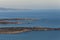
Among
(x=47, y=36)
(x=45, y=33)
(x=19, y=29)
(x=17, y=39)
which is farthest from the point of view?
(x=19, y=29)

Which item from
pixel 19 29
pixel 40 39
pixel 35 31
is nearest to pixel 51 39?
pixel 40 39

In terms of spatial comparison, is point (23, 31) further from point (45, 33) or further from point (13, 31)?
point (45, 33)

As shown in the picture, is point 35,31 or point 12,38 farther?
point 35,31

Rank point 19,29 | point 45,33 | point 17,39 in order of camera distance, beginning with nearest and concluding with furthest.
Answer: point 17,39 < point 45,33 < point 19,29

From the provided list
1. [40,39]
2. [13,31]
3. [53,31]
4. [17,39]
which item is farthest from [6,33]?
[53,31]

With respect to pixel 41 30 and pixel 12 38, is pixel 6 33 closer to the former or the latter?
pixel 12 38

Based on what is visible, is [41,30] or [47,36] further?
[41,30]

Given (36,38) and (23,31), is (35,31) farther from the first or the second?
(36,38)

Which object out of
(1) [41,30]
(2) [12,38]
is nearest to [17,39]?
(2) [12,38]

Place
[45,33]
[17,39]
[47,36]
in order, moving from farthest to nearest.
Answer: [45,33] < [47,36] < [17,39]
